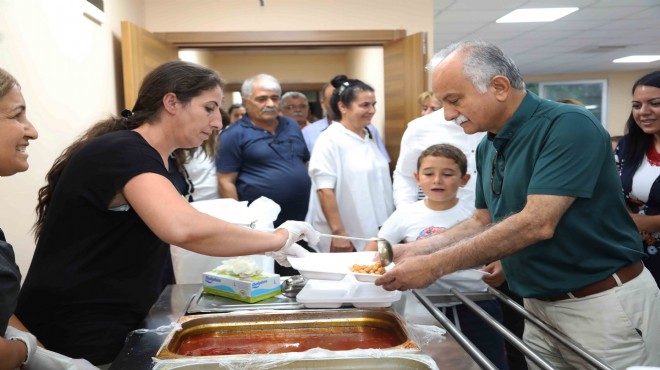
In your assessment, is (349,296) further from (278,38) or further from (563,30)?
(563,30)

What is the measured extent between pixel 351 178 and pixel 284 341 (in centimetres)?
193

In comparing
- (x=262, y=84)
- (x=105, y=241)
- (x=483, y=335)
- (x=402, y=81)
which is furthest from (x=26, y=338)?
(x=402, y=81)

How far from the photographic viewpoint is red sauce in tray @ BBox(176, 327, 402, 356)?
46.8 inches

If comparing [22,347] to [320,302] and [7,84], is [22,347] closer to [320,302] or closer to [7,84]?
[7,84]

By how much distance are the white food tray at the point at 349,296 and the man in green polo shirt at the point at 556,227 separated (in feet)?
0.14

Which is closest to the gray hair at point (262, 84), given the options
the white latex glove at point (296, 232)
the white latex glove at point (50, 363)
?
the white latex glove at point (296, 232)

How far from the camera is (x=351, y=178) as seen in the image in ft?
10.2

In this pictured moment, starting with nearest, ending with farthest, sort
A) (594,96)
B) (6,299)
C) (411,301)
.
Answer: (6,299)
(411,301)
(594,96)

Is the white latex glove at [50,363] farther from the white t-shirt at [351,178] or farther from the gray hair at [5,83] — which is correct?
the white t-shirt at [351,178]

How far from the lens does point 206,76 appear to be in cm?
153

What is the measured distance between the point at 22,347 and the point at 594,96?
12.7 meters

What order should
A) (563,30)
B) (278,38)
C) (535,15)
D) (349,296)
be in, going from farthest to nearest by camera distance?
(563,30) < (535,15) < (278,38) < (349,296)

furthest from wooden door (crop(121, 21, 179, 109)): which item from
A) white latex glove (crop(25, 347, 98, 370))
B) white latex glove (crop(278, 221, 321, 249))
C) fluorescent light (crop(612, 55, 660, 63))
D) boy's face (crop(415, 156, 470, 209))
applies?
fluorescent light (crop(612, 55, 660, 63))

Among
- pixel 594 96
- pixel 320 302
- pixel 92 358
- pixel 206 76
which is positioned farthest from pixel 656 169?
pixel 594 96
